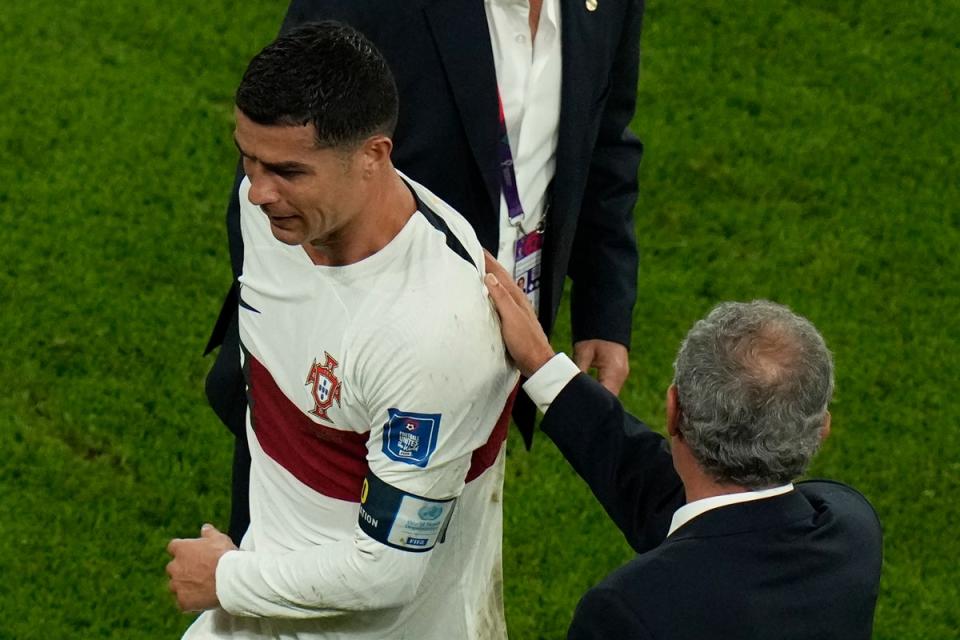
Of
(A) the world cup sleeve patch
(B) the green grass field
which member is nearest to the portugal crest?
(A) the world cup sleeve patch

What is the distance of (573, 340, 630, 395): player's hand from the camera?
3680 mm

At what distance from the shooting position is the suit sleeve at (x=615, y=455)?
303cm

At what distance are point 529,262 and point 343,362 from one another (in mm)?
873

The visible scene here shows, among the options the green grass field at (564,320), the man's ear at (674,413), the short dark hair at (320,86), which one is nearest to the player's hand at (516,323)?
the man's ear at (674,413)

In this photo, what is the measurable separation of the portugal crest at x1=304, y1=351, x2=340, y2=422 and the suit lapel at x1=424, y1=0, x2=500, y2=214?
66 centimetres

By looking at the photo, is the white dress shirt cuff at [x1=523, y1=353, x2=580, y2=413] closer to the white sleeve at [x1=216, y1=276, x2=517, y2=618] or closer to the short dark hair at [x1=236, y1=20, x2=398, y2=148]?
the white sleeve at [x1=216, y1=276, x2=517, y2=618]

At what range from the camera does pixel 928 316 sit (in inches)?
230

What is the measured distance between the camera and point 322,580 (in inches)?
106

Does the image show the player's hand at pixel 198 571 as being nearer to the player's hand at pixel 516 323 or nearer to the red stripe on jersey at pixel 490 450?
the red stripe on jersey at pixel 490 450

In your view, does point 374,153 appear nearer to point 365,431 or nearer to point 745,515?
point 365,431

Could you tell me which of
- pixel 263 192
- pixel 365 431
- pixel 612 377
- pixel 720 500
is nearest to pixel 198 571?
pixel 365 431

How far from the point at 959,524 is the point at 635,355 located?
47.6 inches

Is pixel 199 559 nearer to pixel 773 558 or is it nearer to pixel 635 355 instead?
pixel 773 558

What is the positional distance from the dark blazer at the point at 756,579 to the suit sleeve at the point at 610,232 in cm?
93
